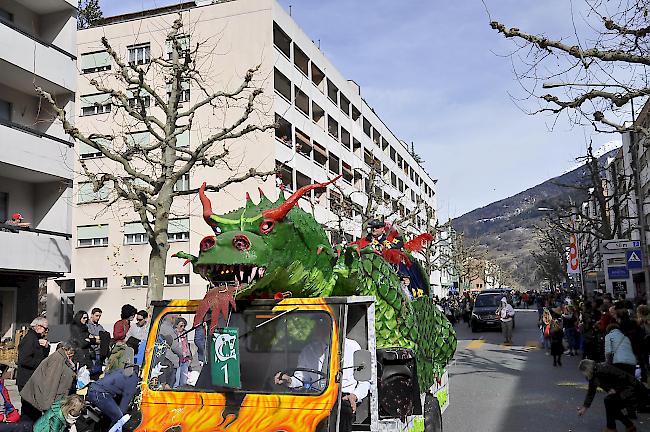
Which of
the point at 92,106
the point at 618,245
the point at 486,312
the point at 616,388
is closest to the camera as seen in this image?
the point at 616,388

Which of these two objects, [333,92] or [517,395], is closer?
[517,395]

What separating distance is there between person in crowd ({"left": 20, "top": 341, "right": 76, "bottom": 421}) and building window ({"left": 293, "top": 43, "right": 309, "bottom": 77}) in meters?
27.1

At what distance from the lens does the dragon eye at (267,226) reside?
16.4 feet

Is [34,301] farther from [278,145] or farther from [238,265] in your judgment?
[238,265]

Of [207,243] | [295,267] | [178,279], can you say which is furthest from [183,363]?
[178,279]

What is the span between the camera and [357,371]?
4.64 meters

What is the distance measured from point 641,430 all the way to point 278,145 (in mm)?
21999

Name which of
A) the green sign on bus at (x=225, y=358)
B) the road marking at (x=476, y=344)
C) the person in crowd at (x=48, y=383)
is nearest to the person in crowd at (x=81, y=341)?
the person in crowd at (x=48, y=383)

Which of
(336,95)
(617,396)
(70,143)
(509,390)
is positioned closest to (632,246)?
(509,390)

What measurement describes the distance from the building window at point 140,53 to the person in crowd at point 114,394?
82.7 feet

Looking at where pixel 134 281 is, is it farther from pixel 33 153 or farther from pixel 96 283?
pixel 33 153

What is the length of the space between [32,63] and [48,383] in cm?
1243

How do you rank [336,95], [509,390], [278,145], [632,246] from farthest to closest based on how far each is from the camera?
[336,95] → [278,145] → [632,246] → [509,390]

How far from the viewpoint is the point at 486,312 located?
91.1ft
